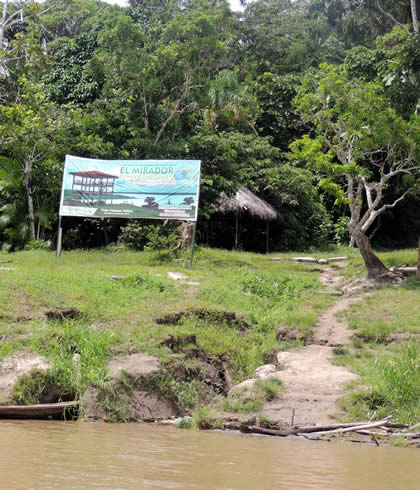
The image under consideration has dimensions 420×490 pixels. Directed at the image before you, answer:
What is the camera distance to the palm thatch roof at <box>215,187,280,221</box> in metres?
19.7

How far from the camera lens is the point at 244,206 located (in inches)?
776

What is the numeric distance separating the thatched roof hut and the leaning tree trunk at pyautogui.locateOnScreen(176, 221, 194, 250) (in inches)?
134

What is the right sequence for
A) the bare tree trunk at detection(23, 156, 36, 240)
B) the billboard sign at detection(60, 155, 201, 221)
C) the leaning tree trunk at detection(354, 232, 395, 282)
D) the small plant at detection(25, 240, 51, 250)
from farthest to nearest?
the bare tree trunk at detection(23, 156, 36, 240) → the small plant at detection(25, 240, 51, 250) → the billboard sign at detection(60, 155, 201, 221) → the leaning tree trunk at detection(354, 232, 395, 282)

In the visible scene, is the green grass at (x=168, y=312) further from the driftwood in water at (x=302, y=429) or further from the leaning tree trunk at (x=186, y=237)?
the leaning tree trunk at (x=186, y=237)

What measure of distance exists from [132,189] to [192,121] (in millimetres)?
6752

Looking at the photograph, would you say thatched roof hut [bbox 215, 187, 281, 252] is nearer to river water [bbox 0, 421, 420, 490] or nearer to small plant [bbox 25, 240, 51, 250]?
small plant [bbox 25, 240, 51, 250]

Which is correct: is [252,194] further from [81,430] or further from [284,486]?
[284,486]

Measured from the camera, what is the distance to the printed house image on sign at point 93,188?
15242 millimetres

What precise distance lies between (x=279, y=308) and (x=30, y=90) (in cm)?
1180

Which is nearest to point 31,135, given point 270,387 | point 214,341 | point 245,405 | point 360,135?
point 360,135

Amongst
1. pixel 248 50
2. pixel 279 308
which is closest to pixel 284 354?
pixel 279 308

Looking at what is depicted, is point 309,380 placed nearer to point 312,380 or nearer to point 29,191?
point 312,380

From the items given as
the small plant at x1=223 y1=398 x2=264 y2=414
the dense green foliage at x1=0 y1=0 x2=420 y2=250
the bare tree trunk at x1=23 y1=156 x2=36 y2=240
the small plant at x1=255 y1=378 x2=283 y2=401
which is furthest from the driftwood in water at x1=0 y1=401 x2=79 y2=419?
the bare tree trunk at x1=23 y1=156 x2=36 y2=240

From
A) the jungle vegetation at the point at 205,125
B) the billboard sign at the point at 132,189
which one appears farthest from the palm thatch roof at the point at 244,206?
the billboard sign at the point at 132,189
